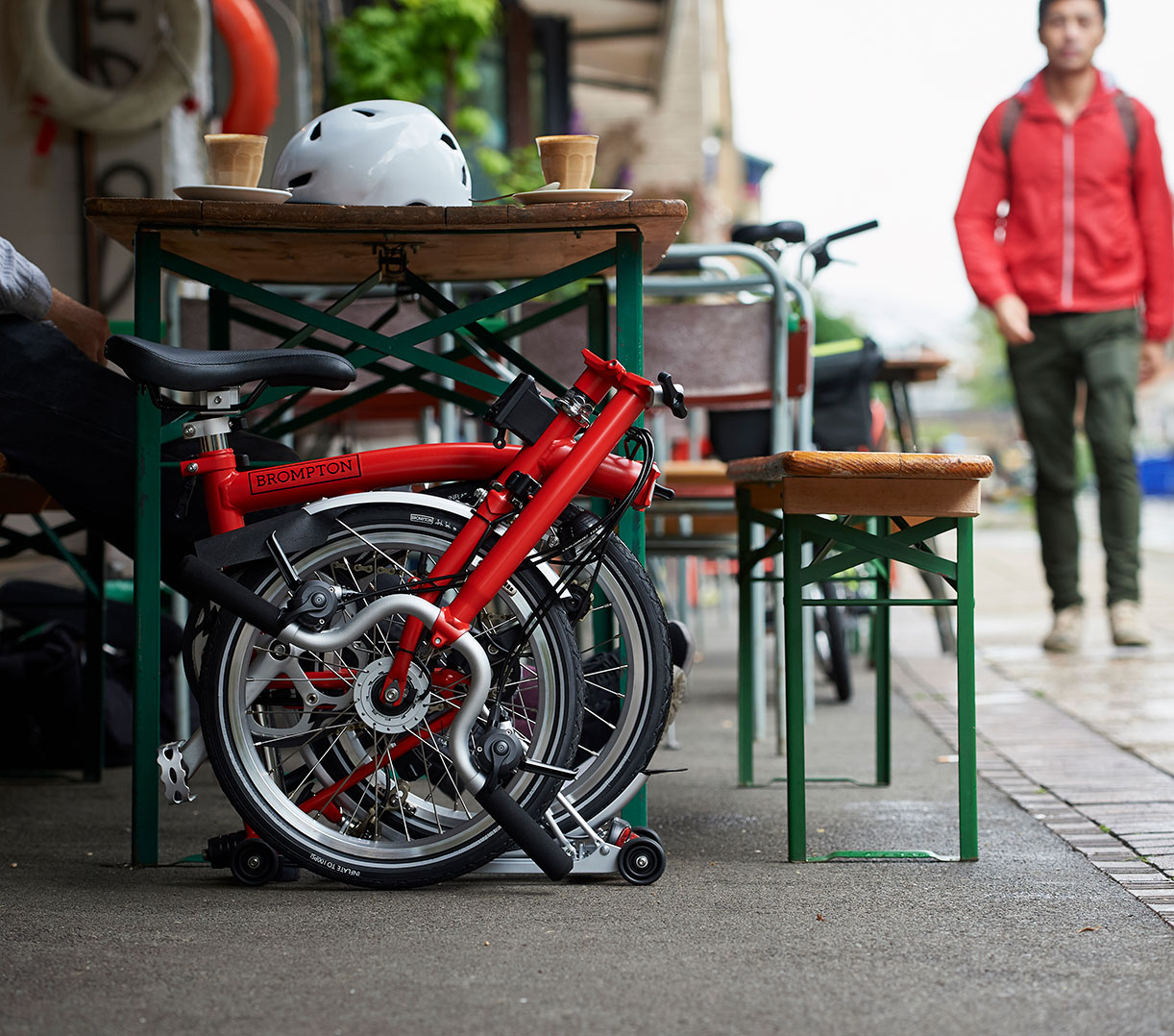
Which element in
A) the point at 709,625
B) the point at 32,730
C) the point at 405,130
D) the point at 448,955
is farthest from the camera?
the point at 709,625

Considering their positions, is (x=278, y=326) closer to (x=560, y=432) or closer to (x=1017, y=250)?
(x=560, y=432)

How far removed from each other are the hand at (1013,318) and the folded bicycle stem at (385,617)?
4009mm

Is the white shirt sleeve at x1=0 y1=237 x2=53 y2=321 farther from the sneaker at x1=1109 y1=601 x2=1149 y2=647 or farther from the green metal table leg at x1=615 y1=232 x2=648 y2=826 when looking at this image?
the sneaker at x1=1109 y1=601 x2=1149 y2=647

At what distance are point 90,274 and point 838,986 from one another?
492cm

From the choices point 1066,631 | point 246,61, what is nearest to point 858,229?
point 1066,631

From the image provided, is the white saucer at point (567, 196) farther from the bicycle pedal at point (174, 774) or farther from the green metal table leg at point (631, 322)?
the bicycle pedal at point (174, 774)

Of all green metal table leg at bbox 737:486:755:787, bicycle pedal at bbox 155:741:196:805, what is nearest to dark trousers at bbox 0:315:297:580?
bicycle pedal at bbox 155:741:196:805

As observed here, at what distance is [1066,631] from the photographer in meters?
6.27

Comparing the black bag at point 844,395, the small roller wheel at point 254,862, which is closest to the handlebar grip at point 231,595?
the small roller wheel at point 254,862

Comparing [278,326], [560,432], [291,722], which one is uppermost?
[278,326]

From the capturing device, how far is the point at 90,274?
6020 millimetres

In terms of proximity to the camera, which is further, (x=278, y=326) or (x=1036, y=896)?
(x=278, y=326)

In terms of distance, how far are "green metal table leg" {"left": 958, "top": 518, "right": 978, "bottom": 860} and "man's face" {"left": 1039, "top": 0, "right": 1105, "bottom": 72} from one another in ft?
12.7

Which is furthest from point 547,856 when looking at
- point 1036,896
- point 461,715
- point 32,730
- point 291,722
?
point 32,730
